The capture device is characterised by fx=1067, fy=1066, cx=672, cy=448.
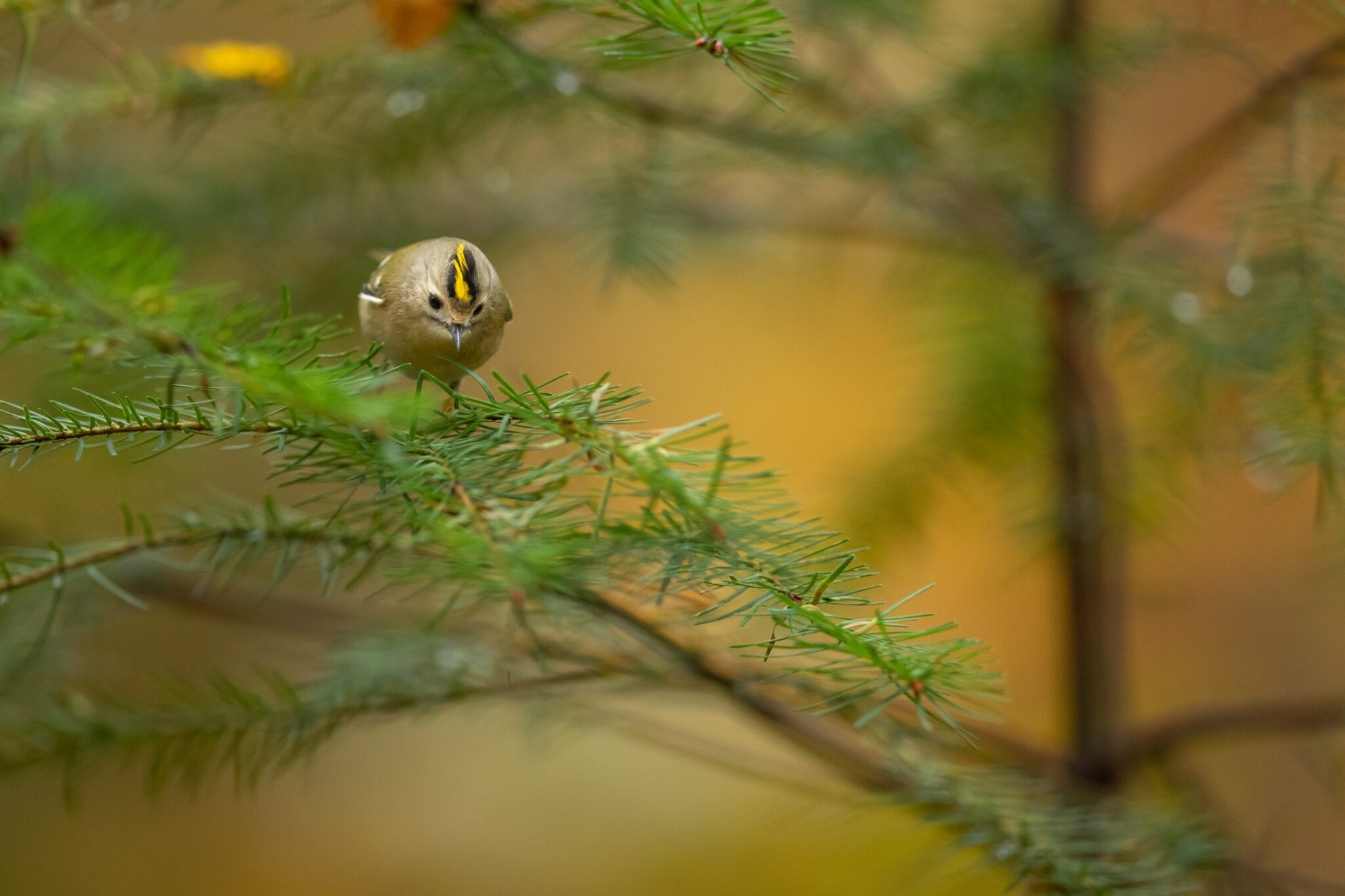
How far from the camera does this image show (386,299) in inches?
18.7

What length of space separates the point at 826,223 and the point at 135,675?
1049 millimetres

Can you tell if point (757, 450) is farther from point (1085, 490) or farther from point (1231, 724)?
point (1231, 724)

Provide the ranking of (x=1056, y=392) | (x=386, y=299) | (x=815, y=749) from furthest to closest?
(x=1056, y=392), (x=815, y=749), (x=386, y=299)

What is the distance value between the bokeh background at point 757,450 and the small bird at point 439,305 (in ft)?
0.49

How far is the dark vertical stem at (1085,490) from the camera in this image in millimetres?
677

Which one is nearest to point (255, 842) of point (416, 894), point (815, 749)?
point (416, 894)

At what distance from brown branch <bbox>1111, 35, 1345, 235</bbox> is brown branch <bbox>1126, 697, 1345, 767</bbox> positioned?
29 centimetres

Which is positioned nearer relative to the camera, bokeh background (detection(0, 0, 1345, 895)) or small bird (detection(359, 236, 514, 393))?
small bird (detection(359, 236, 514, 393))

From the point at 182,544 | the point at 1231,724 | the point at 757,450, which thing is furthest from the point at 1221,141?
the point at 757,450

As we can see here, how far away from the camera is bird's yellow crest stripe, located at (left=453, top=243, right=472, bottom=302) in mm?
442

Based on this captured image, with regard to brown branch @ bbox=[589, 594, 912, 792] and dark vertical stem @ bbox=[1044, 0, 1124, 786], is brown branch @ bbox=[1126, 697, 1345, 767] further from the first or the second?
brown branch @ bbox=[589, 594, 912, 792]

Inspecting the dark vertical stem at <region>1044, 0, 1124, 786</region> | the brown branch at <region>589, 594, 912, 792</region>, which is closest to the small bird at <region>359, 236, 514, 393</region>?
the brown branch at <region>589, 594, 912, 792</region>

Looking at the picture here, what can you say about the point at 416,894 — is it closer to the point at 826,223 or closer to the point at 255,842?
the point at 255,842

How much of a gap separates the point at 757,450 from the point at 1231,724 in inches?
29.8
